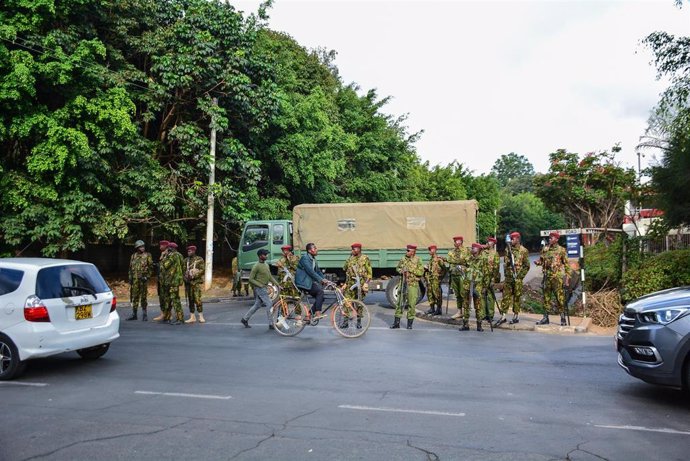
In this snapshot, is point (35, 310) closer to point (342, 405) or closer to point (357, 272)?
point (342, 405)

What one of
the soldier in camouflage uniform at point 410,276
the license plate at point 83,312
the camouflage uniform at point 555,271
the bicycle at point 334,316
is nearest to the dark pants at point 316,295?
the bicycle at point 334,316

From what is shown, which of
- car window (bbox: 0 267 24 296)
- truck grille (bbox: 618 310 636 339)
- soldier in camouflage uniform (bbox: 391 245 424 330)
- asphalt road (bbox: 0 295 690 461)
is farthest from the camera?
soldier in camouflage uniform (bbox: 391 245 424 330)

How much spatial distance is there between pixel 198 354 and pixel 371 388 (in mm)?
3593

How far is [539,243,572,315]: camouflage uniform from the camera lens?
12258mm

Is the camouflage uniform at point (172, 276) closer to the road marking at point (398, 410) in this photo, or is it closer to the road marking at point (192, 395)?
the road marking at point (192, 395)

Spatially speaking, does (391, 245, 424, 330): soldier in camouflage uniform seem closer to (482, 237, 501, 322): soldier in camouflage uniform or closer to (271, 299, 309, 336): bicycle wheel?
(482, 237, 501, 322): soldier in camouflage uniform

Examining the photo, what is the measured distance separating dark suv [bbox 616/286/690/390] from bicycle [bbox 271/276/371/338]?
5.34 metres

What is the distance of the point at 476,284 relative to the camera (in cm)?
1238

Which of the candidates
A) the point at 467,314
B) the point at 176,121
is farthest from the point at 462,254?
the point at 176,121

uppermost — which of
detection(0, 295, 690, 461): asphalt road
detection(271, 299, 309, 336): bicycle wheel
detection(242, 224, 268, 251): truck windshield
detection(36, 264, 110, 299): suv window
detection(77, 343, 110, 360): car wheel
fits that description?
detection(242, 224, 268, 251): truck windshield

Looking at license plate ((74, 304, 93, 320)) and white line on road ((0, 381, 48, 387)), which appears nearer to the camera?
white line on road ((0, 381, 48, 387))

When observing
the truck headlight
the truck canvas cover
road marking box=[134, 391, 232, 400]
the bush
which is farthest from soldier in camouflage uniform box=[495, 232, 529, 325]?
road marking box=[134, 391, 232, 400]

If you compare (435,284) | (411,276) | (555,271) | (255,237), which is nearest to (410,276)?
(411,276)

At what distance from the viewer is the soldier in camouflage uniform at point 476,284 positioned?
12328mm
